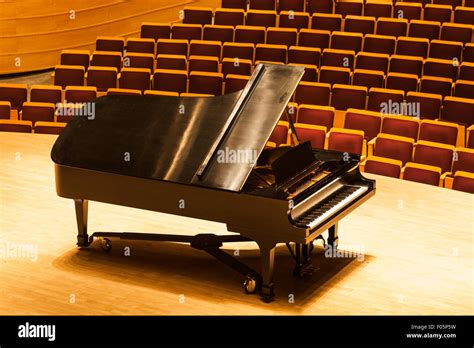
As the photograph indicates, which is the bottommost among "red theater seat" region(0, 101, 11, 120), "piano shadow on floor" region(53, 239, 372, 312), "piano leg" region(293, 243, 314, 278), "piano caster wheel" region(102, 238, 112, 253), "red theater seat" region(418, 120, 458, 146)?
"piano shadow on floor" region(53, 239, 372, 312)

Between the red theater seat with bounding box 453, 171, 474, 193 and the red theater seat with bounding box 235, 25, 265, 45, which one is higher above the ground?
the red theater seat with bounding box 235, 25, 265, 45

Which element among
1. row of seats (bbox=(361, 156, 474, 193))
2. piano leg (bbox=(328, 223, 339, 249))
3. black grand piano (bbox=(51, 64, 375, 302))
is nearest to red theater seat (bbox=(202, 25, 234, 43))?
row of seats (bbox=(361, 156, 474, 193))

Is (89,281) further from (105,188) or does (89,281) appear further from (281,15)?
(281,15)

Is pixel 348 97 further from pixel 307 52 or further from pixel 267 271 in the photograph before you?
pixel 267 271

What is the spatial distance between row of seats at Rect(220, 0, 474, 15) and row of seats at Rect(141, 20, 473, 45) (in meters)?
0.14

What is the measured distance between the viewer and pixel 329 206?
173cm

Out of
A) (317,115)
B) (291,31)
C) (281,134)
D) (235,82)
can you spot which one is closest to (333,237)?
(281,134)

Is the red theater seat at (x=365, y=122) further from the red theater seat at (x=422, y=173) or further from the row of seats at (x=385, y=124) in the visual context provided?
the red theater seat at (x=422, y=173)

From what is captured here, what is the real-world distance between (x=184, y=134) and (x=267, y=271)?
13.8 inches

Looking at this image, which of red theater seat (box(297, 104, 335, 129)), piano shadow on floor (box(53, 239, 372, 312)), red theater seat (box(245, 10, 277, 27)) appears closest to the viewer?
piano shadow on floor (box(53, 239, 372, 312))

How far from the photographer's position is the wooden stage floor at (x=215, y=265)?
5.54 ft

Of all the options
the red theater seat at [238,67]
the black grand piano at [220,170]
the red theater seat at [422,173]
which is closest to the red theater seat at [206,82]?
the red theater seat at [238,67]

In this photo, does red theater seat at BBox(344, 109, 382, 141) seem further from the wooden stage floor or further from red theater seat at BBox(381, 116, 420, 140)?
the wooden stage floor

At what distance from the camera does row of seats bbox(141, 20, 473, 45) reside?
130 inches
